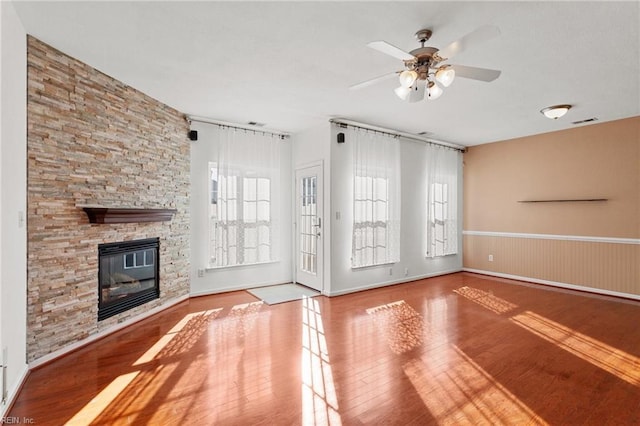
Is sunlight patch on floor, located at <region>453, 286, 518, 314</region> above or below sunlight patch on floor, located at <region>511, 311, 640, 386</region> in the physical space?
above

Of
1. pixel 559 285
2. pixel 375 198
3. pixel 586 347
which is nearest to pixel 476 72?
pixel 586 347

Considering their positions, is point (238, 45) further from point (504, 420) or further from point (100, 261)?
point (504, 420)

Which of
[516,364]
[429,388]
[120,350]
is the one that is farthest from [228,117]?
[516,364]

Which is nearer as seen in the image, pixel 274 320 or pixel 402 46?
pixel 402 46

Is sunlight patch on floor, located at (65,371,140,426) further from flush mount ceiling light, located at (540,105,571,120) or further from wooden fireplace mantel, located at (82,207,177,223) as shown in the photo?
flush mount ceiling light, located at (540,105,571,120)

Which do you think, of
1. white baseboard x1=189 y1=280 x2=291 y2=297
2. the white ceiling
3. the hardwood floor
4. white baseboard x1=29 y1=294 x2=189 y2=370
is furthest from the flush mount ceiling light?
white baseboard x1=29 y1=294 x2=189 y2=370

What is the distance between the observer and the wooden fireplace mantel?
3.04 metres

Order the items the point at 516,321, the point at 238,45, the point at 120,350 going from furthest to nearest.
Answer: the point at 516,321 < the point at 120,350 < the point at 238,45

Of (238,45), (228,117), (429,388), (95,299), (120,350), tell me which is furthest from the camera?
(228,117)

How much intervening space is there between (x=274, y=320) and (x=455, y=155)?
16.9ft

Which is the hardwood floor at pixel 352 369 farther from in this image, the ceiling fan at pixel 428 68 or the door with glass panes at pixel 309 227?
the ceiling fan at pixel 428 68

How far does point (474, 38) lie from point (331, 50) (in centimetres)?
117

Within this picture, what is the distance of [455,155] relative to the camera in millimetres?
6691

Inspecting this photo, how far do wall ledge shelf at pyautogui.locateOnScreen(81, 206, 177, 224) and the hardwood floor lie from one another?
1.20m
